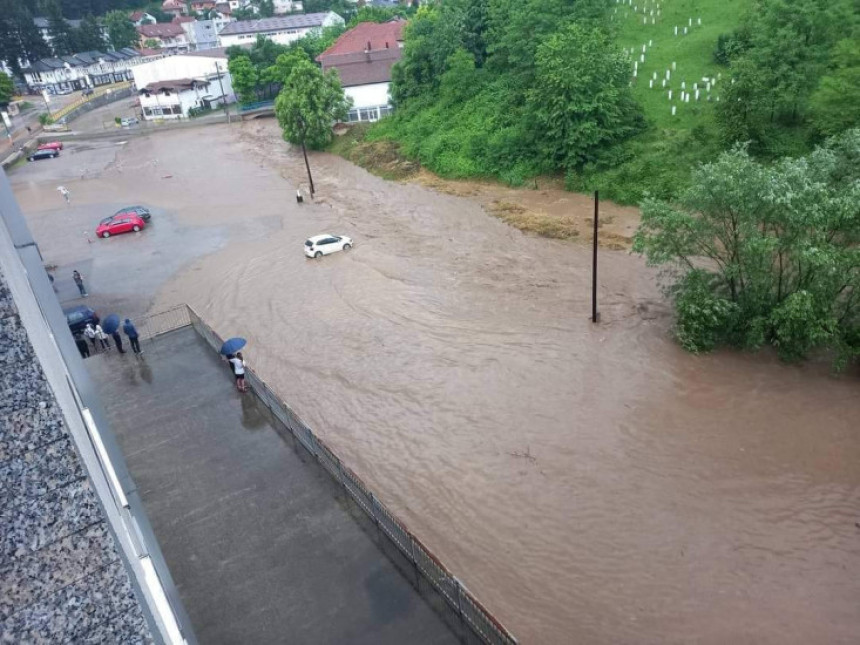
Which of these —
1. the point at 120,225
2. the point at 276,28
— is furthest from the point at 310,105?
the point at 276,28

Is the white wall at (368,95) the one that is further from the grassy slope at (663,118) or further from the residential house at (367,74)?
the grassy slope at (663,118)

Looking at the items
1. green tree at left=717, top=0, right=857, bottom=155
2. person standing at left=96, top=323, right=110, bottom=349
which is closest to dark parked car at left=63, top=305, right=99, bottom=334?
person standing at left=96, top=323, right=110, bottom=349

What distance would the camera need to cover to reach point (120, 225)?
104ft

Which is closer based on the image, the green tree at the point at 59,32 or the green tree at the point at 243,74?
the green tree at the point at 243,74

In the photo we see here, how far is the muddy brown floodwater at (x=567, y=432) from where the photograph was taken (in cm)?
1098

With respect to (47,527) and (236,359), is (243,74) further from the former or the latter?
(47,527)

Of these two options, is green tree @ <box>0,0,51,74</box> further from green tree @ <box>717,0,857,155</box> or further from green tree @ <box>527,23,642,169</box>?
green tree @ <box>717,0,857,155</box>

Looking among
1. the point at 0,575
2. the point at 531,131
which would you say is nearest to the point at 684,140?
the point at 531,131

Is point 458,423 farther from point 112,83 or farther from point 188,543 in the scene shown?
point 112,83

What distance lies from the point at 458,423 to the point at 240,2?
136235mm

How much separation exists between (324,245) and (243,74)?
147 ft

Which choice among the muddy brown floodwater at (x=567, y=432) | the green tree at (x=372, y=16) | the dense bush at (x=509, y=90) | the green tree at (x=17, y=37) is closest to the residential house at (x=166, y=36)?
the green tree at (x=17, y=37)

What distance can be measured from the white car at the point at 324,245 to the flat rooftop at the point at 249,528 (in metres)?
13.3

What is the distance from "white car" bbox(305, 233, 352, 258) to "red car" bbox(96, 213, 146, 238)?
11.6m
